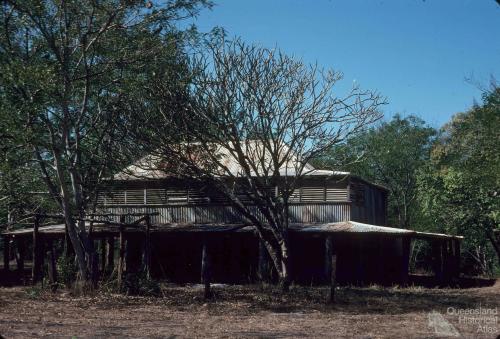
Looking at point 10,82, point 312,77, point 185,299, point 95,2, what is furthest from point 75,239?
point 312,77

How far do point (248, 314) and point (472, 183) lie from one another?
55.0ft

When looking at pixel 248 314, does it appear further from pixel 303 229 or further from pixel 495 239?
pixel 495 239

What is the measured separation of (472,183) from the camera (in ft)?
94.7

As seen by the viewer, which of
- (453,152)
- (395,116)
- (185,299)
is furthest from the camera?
(395,116)

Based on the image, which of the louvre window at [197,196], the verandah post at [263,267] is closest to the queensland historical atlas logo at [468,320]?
the verandah post at [263,267]

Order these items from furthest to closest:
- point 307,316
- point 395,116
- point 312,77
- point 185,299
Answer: point 395,116 → point 312,77 → point 185,299 → point 307,316

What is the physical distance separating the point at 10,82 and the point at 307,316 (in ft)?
30.3

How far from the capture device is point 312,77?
20875mm

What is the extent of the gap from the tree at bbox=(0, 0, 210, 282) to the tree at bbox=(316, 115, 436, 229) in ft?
78.6

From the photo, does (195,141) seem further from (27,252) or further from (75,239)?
(27,252)

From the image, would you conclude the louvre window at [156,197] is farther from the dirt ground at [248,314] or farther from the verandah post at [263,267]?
the dirt ground at [248,314]

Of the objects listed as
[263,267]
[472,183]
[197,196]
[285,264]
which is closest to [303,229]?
[263,267]

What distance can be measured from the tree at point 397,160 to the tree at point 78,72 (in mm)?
23963

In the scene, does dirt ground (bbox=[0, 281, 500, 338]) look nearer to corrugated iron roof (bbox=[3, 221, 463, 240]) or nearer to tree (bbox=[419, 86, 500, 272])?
corrugated iron roof (bbox=[3, 221, 463, 240])
